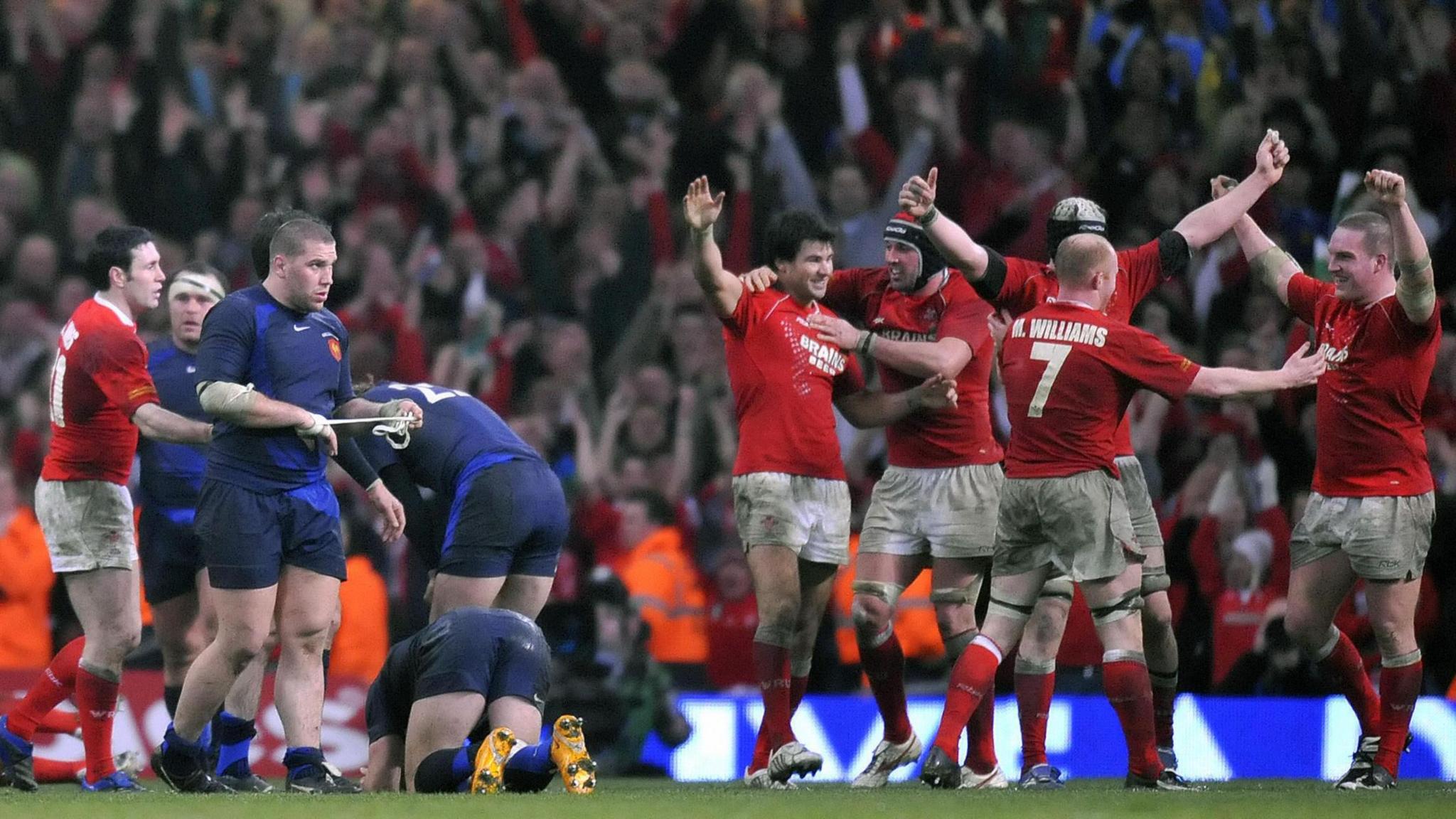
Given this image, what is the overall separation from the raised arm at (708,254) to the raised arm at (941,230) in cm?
74

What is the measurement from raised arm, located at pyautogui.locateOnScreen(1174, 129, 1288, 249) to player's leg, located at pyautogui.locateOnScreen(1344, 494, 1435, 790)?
123 centimetres

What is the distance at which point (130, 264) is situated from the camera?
26.1ft

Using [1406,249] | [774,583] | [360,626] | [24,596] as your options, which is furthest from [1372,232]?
[24,596]

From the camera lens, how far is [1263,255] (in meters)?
8.29

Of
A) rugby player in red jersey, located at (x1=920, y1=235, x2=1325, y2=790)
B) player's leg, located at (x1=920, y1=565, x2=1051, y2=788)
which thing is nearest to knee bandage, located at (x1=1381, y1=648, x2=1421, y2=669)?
rugby player in red jersey, located at (x1=920, y1=235, x2=1325, y2=790)

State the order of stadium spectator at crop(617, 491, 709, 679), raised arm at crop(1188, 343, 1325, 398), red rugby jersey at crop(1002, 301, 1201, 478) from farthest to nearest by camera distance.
Result: stadium spectator at crop(617, 491, 709, 679) → red rugby jersey at crop(1002, 301, 1201, 478) → raised arm at crop(1188, 343, 1325, 398)

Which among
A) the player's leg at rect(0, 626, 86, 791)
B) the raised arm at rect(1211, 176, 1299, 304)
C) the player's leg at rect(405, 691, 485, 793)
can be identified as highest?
the raised arm at rect(1211, 176, 1299, 304)

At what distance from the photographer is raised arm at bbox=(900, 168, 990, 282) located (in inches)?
293

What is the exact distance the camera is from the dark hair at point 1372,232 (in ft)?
25.1

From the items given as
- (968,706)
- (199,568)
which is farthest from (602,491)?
(968,706)

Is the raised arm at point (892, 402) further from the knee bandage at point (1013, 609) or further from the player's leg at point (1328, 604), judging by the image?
the player's leg at point (1328, 604)

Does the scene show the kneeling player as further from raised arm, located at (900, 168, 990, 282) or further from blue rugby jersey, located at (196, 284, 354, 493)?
raised arm, located at (900, 168, 990, 282)

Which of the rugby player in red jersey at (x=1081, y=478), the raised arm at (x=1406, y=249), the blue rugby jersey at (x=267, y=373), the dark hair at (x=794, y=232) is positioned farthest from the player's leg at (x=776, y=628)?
the raised arm at (x=1406, y=249)

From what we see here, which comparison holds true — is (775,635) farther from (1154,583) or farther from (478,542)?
(1154,583)
